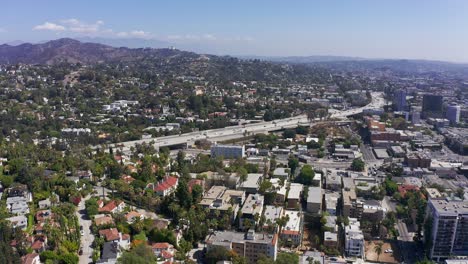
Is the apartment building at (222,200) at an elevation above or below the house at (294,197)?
above

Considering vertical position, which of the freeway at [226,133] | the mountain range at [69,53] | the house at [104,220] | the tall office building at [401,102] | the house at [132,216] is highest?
the mountain range at [69,53]

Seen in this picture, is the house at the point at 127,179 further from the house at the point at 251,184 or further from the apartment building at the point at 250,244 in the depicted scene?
the apartment building at the point at 250,244

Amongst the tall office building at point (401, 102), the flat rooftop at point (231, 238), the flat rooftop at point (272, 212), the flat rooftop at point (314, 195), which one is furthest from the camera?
the tall office building at point (401, 102)

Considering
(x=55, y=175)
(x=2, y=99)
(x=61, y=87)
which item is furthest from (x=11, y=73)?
(x=55, y=175)

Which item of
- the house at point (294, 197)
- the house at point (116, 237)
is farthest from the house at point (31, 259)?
the house at point (294, 197)

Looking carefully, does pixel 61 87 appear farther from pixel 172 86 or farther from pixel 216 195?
pixel 216 195

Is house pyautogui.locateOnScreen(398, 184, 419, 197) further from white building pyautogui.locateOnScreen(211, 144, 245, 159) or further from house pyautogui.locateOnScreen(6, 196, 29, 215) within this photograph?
house pyautogui.locateOnScreen(6, 196, 29, 215)

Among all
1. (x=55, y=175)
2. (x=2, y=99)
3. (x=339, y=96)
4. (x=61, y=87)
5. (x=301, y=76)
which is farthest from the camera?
(x=301, y=76)
